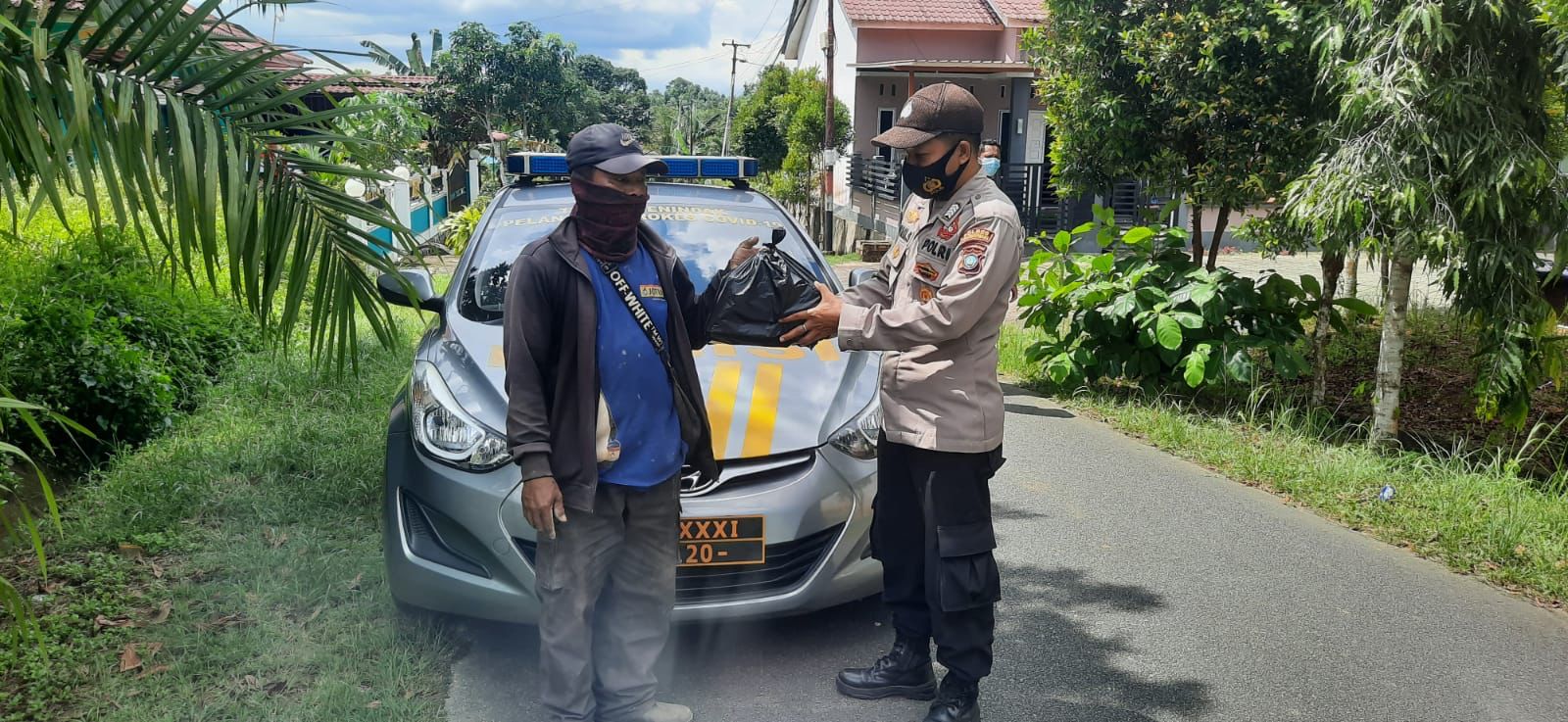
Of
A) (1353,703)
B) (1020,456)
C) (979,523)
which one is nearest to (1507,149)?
(1020,456)

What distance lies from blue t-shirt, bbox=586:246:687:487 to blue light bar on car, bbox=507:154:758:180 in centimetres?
220

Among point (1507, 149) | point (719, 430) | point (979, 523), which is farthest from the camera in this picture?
point (1507, 149)

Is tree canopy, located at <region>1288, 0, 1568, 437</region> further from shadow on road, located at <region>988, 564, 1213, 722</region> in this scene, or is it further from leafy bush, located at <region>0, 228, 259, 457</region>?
leafy bush, located at <region>0, 228, 259, 457</region>

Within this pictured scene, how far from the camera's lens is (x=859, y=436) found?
3.97 meters

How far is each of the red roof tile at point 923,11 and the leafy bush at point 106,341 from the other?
22.1 metres

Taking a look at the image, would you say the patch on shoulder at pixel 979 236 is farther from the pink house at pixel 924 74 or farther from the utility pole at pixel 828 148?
the utility pole at pixel 828 148

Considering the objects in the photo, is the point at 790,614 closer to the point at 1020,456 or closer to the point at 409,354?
the point at 1020,456

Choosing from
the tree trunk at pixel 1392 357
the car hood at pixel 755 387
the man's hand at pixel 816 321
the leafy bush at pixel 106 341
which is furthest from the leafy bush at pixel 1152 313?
the leafy bush at pixel 106 341

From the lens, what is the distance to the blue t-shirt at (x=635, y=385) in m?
3.18

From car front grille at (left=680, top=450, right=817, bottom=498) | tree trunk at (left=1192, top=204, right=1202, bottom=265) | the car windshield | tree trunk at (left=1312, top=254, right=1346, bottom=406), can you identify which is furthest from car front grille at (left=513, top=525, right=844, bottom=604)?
tree trunk at (left=1192, top=204, right=1202, bottom=265)

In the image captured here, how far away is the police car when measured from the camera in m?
3.62

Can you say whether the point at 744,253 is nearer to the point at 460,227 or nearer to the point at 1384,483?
the point at 1384,483

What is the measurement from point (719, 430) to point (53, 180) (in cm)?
203

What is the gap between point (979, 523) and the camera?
3326 millimetres
